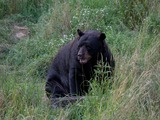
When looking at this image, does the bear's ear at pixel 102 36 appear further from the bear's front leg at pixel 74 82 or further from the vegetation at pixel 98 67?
the bear's front leg at pixel 74 82

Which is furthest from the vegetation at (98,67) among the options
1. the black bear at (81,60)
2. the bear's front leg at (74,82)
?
the bear's front leg at (74,82)

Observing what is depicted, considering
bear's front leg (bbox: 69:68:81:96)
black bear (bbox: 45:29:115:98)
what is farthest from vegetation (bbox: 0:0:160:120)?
bear's front leg (bbox: 69:68:81:96)

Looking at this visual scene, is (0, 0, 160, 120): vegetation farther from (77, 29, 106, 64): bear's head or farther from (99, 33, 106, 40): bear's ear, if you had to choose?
(99, 33, 106, 40): bear's ear

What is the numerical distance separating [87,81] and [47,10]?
5128 millimetres

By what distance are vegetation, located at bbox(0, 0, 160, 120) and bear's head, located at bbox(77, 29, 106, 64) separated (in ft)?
0.76

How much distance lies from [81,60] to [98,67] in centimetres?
24

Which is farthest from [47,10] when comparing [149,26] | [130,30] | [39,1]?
[149,26]

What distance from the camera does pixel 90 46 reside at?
6.82 metres

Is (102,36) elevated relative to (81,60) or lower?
elevated

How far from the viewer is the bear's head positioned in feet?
22.3

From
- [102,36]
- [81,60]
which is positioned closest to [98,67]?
[81,60]

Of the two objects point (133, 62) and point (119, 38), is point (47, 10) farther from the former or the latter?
point (133, 62)

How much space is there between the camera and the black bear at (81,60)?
269 inches

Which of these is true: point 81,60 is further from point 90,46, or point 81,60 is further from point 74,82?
point 74,82
